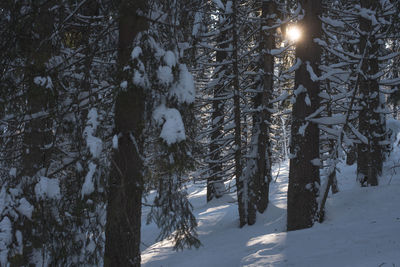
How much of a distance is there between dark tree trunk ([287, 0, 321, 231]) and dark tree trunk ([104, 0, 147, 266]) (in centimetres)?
414

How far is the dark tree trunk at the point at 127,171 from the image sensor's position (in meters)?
4.85

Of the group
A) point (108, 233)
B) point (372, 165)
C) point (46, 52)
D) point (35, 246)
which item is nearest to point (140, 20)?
point (46, 52)

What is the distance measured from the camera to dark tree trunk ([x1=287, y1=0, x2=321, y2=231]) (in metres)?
7.64

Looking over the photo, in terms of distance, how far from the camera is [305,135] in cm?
771

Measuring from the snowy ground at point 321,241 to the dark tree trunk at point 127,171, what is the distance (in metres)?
2.66

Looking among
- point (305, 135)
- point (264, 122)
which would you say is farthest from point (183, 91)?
point (264, 122)

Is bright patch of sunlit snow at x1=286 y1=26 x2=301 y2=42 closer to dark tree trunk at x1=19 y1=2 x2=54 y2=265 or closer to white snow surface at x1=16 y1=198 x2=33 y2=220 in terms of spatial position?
dark tree trunk at x1=19 y1=2 x2=54 y2=265

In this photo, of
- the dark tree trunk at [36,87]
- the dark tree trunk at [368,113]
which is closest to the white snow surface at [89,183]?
the dark tree trunk at [36,87]

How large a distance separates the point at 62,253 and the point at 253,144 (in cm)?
754

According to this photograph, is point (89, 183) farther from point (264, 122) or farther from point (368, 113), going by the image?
point (368, 113)

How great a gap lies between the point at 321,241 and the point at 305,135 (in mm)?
2372

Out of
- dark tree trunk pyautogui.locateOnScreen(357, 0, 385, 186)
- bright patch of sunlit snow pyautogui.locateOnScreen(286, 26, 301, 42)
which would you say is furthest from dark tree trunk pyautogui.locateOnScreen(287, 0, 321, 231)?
dark tree trunk pyautogui.locateOnScreen(357, 0, 385, 186)

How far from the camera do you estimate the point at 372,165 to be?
11891mm

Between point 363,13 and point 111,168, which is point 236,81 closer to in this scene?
point 363,13
